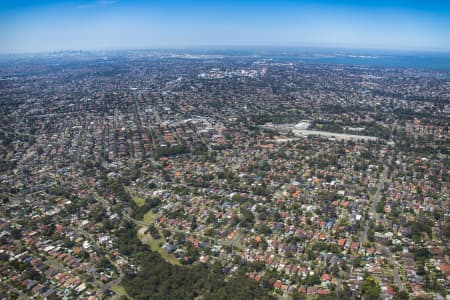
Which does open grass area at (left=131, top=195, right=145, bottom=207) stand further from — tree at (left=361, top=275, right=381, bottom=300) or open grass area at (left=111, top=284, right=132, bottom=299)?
tree at (left=361, top=275, right=381, bottom=300)

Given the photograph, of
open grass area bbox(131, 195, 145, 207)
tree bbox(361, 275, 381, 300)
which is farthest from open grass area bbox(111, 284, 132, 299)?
tree bbox(361, 275, 381, 300)

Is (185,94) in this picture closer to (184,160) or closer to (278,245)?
(184,160)

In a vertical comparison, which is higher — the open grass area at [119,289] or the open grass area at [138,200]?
the open grass area at [138,200]

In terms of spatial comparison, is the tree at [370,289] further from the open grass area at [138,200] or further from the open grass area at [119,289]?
the open grass area at [138,200]

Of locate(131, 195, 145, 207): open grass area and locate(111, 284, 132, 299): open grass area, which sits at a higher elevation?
locate(131, 195, 145, 207): open grass area

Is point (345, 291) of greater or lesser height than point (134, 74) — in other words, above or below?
below

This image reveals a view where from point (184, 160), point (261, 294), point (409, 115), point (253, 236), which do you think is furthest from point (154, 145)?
point (409, 115)

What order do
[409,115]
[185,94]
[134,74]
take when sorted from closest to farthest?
1. [409,115]
2. [185,94]
3. [134,74]

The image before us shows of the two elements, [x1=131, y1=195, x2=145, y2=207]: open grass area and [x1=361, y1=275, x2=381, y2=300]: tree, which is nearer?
[x1=361, y1=275, x2=381, y2=300]: tree

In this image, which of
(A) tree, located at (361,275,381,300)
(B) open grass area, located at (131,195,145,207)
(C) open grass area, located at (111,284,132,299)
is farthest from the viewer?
(B) open grass area, located at (131,195,145,207)

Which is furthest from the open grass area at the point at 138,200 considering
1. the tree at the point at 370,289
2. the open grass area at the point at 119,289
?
the tree at the point at 370,289

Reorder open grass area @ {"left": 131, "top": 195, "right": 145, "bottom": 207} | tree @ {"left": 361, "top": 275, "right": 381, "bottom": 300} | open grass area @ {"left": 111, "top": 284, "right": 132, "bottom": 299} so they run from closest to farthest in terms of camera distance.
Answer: tree @ {"left": 361, "top": 275, "right": 381, "bottom": 300} → open grass area @ {"left": 111, "top": 284, "right": 132, "bottom": 299} → open grass area @ {"left": 131, "top": 195, "right": 145, "bottom": 207}
